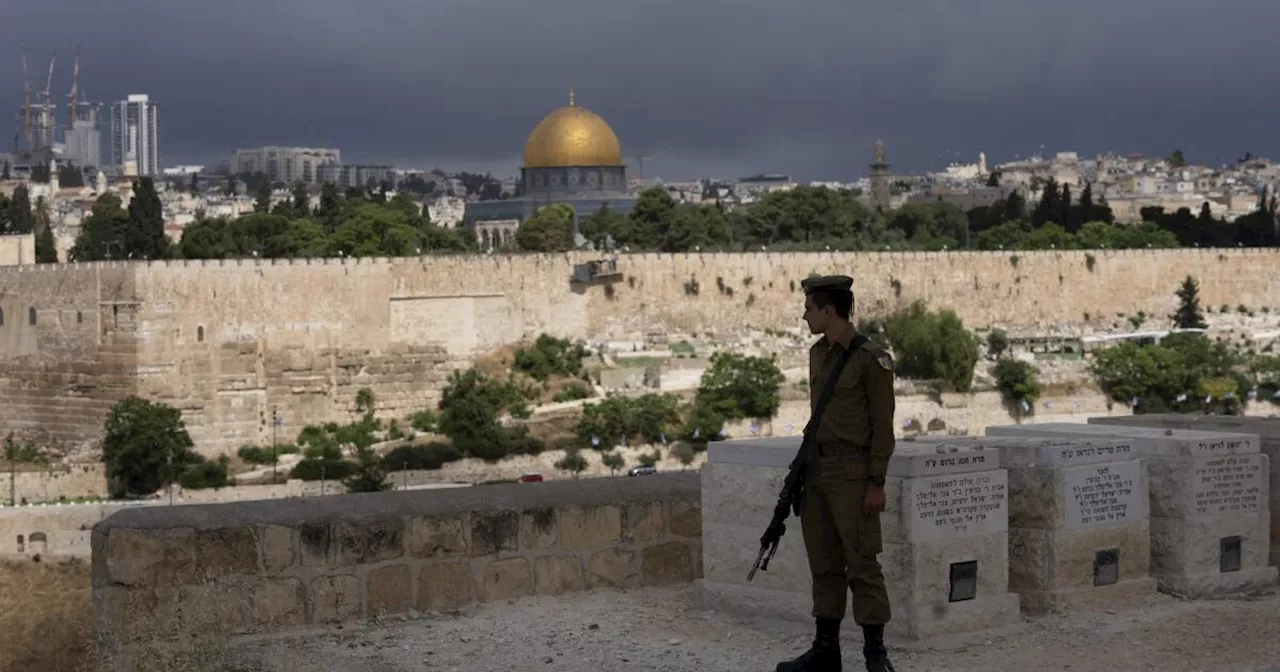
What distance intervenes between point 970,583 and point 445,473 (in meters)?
27.1

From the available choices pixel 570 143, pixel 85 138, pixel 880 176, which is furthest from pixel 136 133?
pixel 570 143

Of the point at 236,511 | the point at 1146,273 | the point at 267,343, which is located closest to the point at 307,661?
the point at 236,511

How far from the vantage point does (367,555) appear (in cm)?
765

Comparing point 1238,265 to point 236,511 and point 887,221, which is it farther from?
point 236,511

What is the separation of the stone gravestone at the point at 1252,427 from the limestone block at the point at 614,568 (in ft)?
6.85

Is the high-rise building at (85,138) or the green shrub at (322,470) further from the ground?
the high-rise building at (85,138)

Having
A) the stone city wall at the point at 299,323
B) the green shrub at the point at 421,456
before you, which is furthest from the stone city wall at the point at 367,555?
the stone city wall at the point at 299,323

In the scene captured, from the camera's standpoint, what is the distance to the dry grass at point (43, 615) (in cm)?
1538

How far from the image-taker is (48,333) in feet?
123

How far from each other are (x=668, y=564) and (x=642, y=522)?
0.65 ft

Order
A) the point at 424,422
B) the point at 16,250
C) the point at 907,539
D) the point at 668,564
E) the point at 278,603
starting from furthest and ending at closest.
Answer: the point at 16,250, the point at 424,422, the point at 668,564, the point at 278,603, the point at 907,539

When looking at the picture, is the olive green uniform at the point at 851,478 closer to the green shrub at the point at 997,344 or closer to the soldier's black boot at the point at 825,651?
the soldier's black boot at the point at 825,651

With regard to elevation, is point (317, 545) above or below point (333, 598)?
above

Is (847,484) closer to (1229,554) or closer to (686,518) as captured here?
(686,518)
